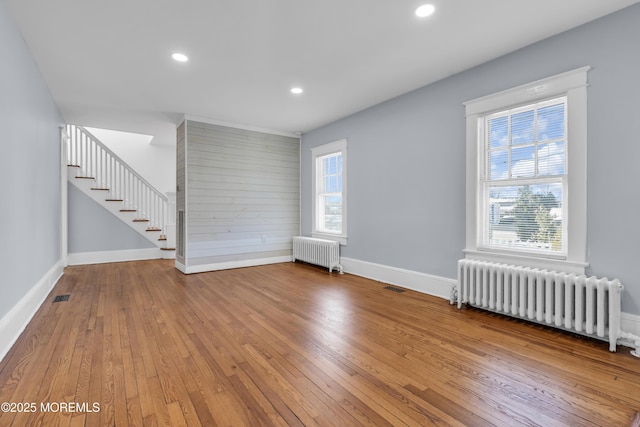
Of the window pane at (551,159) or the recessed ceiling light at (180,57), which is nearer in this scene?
the window pane at (551,159)

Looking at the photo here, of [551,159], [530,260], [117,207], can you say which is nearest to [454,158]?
[551,159]

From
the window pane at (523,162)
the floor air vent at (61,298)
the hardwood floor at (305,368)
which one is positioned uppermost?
the window pane at (523,162)

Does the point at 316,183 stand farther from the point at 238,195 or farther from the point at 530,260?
the point at 530,260

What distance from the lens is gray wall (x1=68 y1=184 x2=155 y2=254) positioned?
239 inches

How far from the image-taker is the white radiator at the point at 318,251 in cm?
542

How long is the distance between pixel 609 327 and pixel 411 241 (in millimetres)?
2151

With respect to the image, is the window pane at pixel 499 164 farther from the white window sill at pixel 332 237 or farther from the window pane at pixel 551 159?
the white window sill at pixel 332 237

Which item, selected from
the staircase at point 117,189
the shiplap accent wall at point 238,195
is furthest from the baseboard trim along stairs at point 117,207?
the shiplap accent wall at point 238,195

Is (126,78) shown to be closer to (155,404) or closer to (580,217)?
(155,404)

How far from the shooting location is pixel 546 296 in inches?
108

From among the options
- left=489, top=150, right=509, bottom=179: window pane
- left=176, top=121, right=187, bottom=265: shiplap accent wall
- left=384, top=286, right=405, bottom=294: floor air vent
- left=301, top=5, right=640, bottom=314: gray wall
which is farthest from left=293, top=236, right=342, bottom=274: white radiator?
left=489, top=150, right=509, bottom=179: window pane

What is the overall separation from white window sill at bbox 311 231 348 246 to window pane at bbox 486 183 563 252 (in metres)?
2.48

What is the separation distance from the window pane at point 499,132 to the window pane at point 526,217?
0.50 metres

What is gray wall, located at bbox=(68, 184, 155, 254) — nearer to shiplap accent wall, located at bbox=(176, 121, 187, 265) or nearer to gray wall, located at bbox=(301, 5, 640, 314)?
shiplap accent wall, located at bbox=(176, 121, 187, 265)
